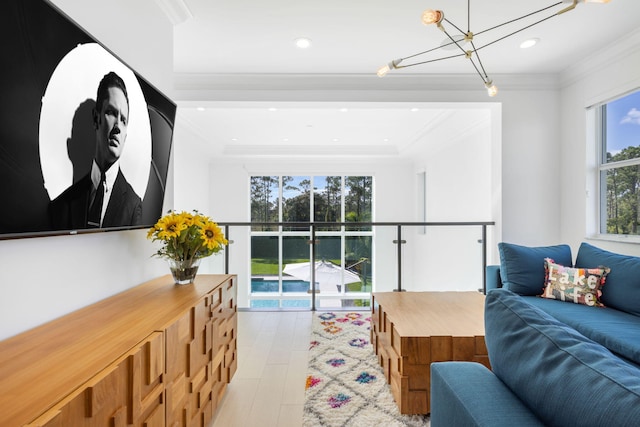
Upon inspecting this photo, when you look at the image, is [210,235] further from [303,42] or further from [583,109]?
[583,109]

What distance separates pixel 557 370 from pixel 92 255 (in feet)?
5.73

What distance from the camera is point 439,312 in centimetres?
233

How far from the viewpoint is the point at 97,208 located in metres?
1.44

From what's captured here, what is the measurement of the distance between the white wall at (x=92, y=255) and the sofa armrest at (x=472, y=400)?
54.9 inches

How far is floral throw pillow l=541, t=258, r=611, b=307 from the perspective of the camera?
245 cm

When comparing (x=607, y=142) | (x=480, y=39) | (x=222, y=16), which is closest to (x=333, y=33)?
(x=222, y=16)

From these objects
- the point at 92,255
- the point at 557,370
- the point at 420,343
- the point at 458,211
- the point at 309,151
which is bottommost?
the point at 420,343

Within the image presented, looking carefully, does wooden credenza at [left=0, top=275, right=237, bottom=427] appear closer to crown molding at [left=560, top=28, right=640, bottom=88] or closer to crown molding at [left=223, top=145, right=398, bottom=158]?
crown molding at [left=560, top=28, right=640, bottom=88]

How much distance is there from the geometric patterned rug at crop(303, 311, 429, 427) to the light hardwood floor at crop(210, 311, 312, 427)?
9 cm

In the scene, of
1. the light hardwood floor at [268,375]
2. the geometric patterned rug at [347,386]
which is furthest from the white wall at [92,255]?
the geometric patterned rug at [347,386]

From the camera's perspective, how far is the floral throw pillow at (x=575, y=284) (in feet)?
8.05

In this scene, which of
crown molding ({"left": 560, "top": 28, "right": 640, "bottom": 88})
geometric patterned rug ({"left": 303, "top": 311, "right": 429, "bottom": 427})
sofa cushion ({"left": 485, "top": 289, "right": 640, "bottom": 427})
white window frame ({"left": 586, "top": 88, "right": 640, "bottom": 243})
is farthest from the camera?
white window frame ({"left": 586, "top": 88, "right": 640, "bottom": 243})

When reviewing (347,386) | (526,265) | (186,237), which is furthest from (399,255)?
(186,237)

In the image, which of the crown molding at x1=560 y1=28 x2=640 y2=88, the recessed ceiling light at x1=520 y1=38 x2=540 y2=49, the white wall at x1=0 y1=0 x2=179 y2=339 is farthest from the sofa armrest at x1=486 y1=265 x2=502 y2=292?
the white wall at x1=0 y1=0 x2=179 y2=339
